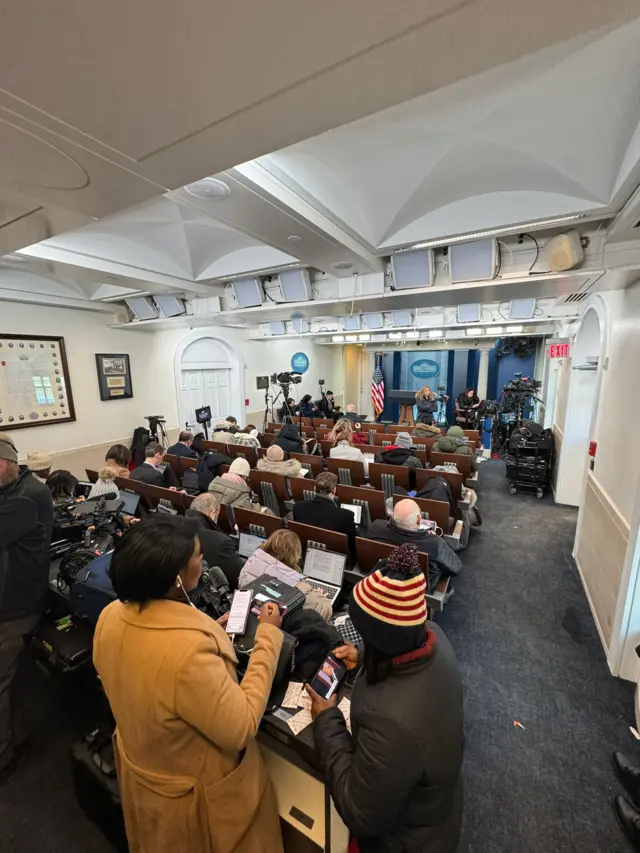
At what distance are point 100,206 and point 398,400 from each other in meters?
10.1

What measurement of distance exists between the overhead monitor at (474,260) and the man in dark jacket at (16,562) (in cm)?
306

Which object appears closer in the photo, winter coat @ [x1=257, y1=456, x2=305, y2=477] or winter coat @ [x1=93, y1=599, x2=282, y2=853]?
winter coat @ [x1=93, y1=599, x2=282, y2=853]

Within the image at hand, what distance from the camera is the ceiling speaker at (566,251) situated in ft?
7.34

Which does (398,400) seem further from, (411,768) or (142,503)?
(411,768)

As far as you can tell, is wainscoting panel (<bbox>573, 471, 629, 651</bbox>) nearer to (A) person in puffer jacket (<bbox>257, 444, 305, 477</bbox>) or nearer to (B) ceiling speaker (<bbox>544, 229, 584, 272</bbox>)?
(B) ceiling speaker (<bbox>544, 229, 584, 272</bbox>)

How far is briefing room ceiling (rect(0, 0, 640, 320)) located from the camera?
0.71 m

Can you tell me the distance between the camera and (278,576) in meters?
1.70

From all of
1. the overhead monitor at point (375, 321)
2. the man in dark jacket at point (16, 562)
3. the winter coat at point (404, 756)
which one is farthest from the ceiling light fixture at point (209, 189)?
the overhead monitor at point (375, 321)

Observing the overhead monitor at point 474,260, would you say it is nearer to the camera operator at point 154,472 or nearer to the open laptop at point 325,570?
the open laptop at point 325,570

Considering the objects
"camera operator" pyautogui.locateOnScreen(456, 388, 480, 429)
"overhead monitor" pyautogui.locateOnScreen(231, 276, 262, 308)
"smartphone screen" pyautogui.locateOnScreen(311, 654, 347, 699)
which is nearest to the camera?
"smartphone screen" pyautogui.locateOnScreen(311, 654, 347, 699)

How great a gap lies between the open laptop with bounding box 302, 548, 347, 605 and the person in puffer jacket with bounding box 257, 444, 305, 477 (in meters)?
1.59

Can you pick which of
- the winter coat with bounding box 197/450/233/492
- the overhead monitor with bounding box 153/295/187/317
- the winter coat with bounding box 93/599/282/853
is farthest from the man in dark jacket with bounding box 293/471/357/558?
the overhead monitor with bounding box 153/295/187/317

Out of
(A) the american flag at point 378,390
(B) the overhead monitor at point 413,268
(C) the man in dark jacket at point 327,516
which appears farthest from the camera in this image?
(A) the american flag at point 378,390

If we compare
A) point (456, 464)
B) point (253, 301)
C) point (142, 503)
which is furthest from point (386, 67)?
point (456, 464)
